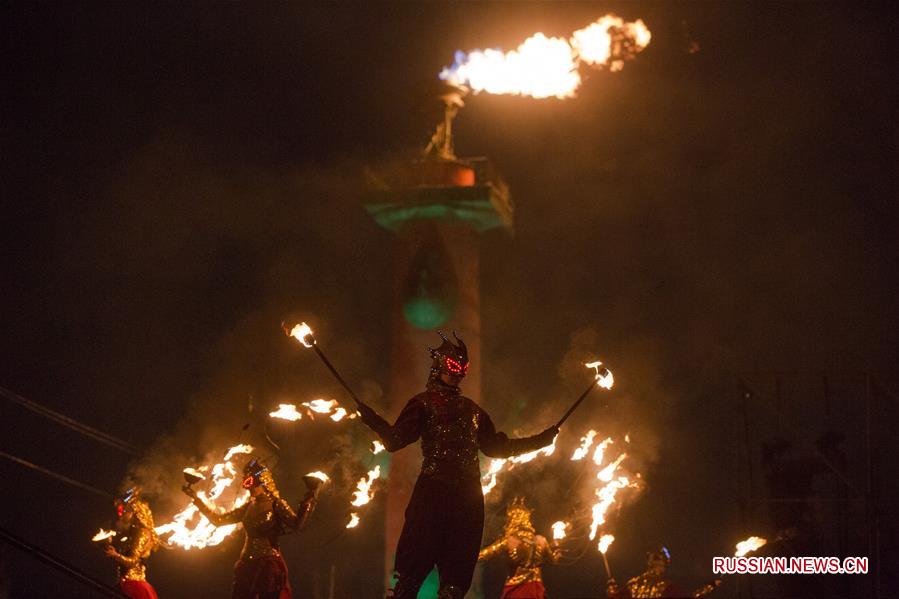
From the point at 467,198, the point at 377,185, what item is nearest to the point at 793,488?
the point at 467,198

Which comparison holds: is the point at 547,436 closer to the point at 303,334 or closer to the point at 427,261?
the point at 303,334

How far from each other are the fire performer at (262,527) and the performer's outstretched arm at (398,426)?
266cm

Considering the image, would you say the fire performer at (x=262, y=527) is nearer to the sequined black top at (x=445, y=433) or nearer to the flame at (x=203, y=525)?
the flame at (x=203, y=525)

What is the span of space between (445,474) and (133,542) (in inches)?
207

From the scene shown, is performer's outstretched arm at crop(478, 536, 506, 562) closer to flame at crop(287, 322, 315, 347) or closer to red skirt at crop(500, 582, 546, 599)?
red skirt at crop(500, 582, 546, 599)

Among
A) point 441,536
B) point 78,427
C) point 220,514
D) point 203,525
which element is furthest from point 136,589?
point 78,427

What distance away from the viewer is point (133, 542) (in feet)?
36.6

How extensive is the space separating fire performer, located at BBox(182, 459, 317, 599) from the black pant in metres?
2.82

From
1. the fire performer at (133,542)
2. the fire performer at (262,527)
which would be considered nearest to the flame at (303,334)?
the fire performer at (262,527)

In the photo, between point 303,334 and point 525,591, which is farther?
point 525,591

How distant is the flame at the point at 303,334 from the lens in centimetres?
799

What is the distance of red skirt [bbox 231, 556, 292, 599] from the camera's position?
957 centimetres

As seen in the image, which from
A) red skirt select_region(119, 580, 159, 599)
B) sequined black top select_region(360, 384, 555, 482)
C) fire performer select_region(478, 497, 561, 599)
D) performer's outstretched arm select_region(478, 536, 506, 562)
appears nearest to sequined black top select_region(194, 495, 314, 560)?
red skirt select_region(119, 580, 159, 599)

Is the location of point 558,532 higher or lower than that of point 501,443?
higher
